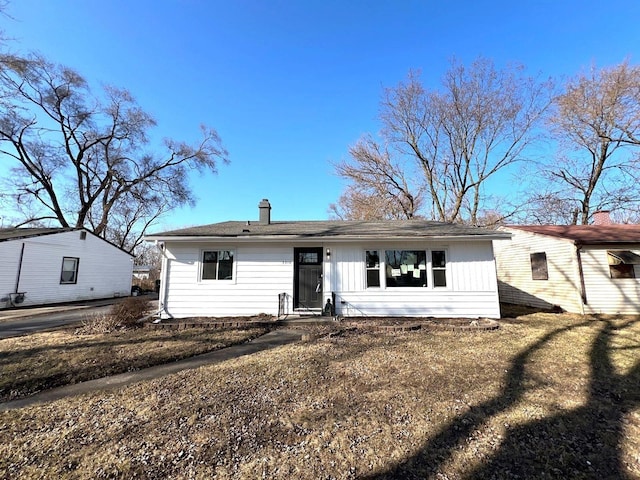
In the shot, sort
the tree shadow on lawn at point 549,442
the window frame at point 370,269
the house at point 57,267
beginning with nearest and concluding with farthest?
the tree shadow on lawn at point 549,442 < the window frame at point 370,269 < the house at point 57,267

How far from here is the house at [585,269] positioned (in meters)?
9.98

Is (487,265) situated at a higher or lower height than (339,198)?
lower

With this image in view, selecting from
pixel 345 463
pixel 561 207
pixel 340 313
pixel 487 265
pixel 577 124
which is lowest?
pixel 345 463

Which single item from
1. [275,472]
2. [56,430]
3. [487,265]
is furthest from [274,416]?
[487,265]

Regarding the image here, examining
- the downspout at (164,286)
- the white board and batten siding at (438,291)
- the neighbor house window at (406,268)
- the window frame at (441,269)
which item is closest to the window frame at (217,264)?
the downspout at (164,286)

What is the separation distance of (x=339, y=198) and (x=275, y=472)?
2459 cm

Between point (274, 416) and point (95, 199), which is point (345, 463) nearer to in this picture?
point (274, 416)

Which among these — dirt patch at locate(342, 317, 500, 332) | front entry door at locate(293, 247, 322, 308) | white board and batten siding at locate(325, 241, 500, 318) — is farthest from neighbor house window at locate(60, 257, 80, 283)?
dirt patch at locate(342, 317, 500, 332)

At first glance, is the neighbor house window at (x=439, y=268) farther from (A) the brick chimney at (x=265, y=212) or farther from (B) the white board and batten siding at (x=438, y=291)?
(A) the brick chimney at (x=265, y=212)

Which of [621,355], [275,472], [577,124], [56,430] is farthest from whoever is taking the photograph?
[577,124]

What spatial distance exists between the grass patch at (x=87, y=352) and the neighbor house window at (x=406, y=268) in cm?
429

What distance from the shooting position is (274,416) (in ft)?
10.9

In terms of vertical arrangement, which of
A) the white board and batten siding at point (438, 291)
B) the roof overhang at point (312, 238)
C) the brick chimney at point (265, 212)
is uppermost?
the brick chimney at point (265, 212)

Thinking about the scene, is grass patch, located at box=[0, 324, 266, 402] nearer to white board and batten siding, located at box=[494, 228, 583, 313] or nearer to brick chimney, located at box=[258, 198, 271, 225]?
brick chimney, located at box=[258, 198, 271, 225]
